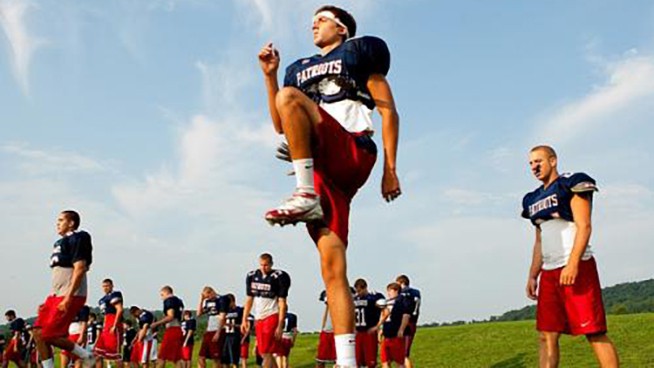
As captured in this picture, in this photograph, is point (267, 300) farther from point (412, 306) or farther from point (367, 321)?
point (412, 306)

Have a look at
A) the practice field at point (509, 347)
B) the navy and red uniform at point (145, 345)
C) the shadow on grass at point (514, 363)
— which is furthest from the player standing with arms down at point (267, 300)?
the shadow on grass at point (514, 363)

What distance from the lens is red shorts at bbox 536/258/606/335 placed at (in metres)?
6.62

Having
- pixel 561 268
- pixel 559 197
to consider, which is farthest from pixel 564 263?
pixel 559 197

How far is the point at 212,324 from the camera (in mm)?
19750

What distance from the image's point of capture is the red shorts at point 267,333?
43.7ft

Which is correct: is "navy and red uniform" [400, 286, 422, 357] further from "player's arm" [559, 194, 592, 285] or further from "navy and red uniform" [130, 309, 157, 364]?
"player's arm" [559, 194, 592, 285]

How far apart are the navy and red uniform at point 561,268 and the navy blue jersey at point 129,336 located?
2102cm

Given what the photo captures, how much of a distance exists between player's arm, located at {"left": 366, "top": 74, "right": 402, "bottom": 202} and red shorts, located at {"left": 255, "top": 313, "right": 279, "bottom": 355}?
9.67 meters

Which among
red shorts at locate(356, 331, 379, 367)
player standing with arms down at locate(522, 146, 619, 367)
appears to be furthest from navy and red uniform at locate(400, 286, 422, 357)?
player standing with arms down at locate(522, 146, 619, 367)

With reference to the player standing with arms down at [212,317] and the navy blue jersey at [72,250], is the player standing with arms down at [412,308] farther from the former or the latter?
the navy blue jersey at [72,250]

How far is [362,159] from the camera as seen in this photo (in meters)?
4.09

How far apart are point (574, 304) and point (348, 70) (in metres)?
3.84

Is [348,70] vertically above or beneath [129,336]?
beneath

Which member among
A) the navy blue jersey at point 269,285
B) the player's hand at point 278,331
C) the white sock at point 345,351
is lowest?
the white sock at point 345,351
